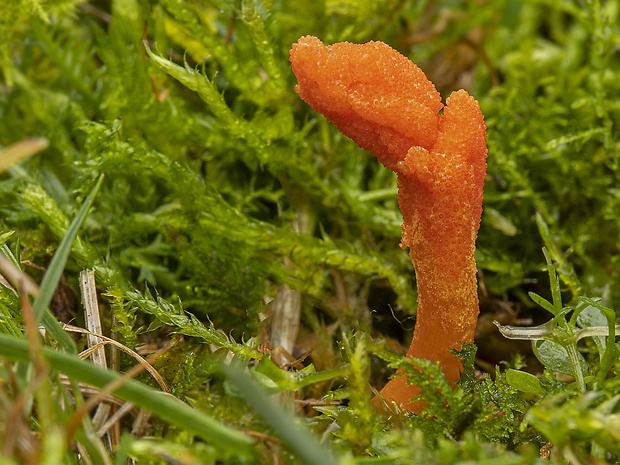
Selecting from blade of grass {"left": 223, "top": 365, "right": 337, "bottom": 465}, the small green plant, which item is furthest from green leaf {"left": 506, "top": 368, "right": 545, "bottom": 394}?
blade of grass {"left": 223, "top": 365, "right": 337, "bottom": 465}

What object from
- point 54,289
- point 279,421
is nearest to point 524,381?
point 279,421

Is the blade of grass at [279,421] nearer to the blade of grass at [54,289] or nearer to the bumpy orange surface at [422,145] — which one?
the blade of grass at [54,289]

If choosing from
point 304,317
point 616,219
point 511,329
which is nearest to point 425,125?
point 511,329

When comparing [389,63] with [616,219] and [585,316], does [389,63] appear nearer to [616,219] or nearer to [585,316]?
[585,316]

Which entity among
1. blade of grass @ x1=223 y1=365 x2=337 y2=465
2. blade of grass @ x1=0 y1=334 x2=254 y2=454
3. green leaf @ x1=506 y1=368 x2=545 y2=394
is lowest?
green leaf @ x1=506 y1=368 x2=545 y2=394

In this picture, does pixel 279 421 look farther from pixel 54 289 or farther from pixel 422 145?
pixel 422 145

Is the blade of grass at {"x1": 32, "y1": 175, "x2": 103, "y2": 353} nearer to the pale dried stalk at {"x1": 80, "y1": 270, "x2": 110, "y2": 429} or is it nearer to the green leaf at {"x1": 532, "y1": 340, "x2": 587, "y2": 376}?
the pale dried stalk at {"x1": 80, "y1": 270, "x2": 110, "y2": 429}
